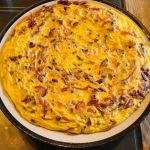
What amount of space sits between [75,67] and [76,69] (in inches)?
1.6

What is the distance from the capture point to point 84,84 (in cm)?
248

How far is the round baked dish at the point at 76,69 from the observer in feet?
7.53

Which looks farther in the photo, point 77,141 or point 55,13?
point 55,13

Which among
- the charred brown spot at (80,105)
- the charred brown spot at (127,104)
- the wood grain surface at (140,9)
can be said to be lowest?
the charred brown spot at (127,104)

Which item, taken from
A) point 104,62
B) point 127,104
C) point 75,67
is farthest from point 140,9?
point 127,104

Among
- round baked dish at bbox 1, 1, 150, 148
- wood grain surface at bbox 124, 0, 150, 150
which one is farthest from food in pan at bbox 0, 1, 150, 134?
wood grain surface at bbox 124, 0, 150, 150

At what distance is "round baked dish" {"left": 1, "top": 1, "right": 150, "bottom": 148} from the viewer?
2295 mm

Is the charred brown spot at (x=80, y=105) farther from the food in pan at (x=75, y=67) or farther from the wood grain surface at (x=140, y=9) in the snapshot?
the wood grain surface at (x=140, y=9)

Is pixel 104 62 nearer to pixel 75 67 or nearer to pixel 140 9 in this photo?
pixel 75 67

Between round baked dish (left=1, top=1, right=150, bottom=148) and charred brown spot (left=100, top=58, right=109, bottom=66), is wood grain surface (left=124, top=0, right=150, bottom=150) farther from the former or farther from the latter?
charred brown spot (left=100, top=58, right=109, bottom=66)

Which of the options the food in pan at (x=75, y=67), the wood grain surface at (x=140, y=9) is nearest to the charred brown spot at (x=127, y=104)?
the food in pan at (x=75, y=67)

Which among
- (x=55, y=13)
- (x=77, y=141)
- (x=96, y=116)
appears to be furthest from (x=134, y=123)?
(x=55, y=13)

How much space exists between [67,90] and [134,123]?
3.40ft

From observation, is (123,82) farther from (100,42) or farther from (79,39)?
(79,39)
